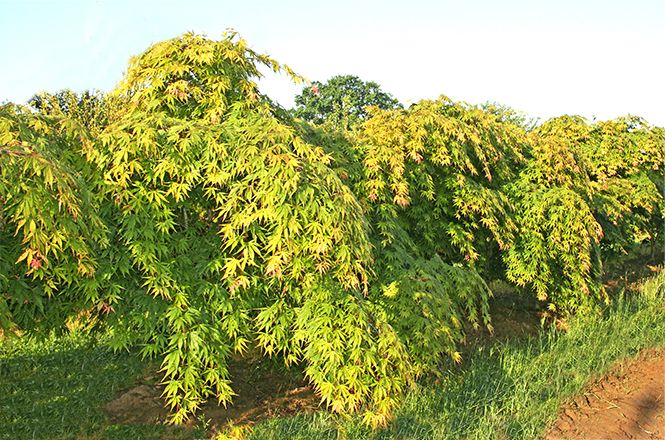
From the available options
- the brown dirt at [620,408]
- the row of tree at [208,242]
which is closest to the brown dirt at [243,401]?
the row of tree at [208,242]

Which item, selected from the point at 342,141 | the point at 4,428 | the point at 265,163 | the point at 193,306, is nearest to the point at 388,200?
the point at 342,141

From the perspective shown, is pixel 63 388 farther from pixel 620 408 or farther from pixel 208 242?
pixel 620 408

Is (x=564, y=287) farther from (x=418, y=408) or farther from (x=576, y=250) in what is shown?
(x=418, y=408)

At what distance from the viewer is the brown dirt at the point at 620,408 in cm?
637

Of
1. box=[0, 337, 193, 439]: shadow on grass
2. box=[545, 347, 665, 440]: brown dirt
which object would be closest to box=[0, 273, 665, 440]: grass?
box=[0, 337, 193, 439]: shadow on grass

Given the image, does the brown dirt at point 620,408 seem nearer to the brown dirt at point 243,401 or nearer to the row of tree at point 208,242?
the row of tree at point 208,242

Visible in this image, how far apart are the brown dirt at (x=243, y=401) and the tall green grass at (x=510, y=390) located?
1.81 ft

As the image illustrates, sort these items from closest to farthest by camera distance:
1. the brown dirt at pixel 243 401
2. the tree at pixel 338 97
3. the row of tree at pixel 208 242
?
the row of tree at pixel 208 242, the brown dirt at pixel 243 401, the tree at pixel 338 97

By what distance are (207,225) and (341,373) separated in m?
1.90

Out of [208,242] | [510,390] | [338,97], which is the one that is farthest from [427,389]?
[338,97]

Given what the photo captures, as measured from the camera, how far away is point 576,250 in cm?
966

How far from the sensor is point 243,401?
693cm

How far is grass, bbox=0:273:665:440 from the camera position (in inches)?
225

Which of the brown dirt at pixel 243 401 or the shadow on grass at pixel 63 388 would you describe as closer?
the shadow on grass at pixel 63 388
